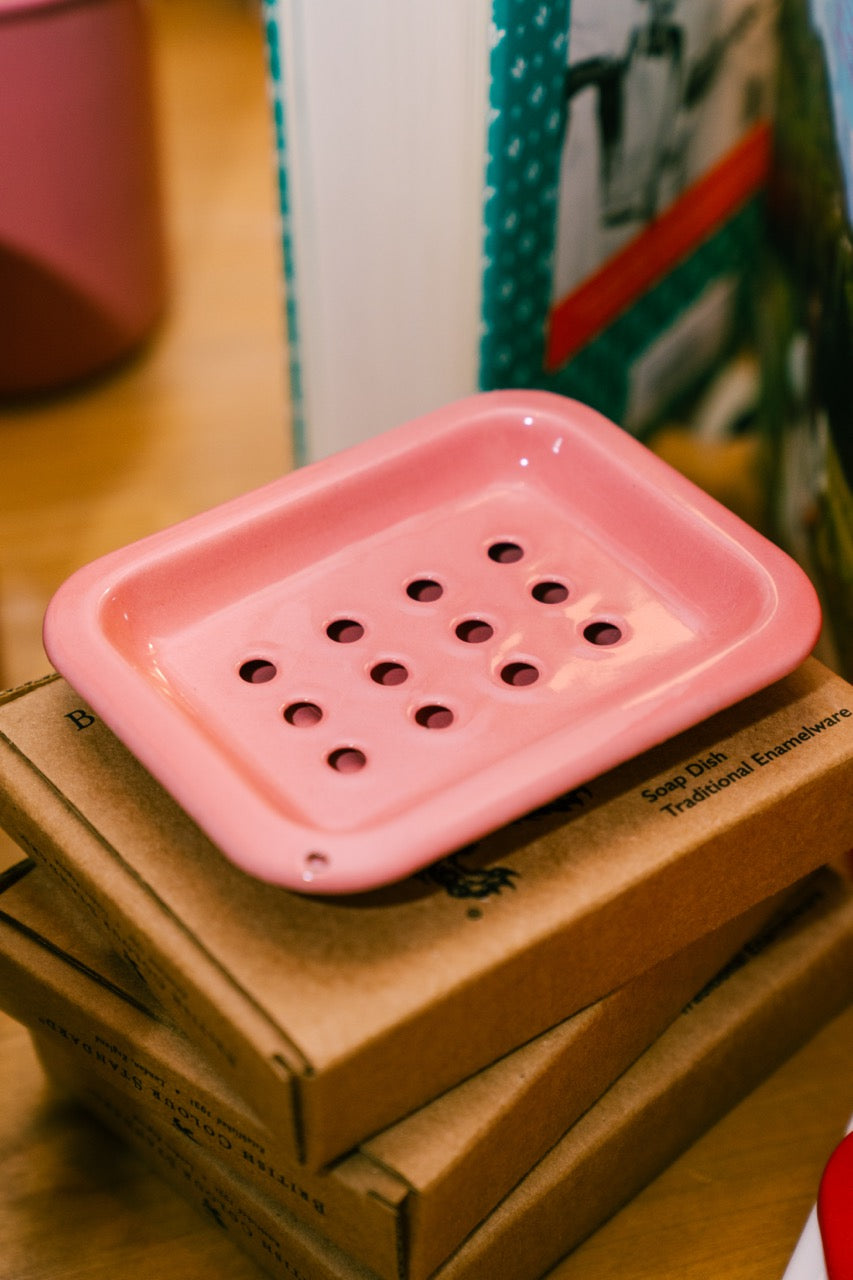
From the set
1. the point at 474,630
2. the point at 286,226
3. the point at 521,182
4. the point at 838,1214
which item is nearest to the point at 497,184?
the point at 521,182

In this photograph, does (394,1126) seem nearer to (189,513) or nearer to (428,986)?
(428,986)

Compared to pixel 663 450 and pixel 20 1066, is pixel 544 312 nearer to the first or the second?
pixel 663 450

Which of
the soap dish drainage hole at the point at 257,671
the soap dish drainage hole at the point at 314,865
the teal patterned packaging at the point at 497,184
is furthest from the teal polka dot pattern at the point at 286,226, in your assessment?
the soap dish drainage hole at the point at 314,865

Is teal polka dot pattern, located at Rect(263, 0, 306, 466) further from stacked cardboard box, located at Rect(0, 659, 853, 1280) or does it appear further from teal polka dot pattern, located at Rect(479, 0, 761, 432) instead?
stacked cardboard box, located at Rect(0, 659, 853, 1280)

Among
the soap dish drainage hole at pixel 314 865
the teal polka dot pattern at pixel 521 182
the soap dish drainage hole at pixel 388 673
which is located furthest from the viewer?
the teal polka dot pattern at pixel 521 182

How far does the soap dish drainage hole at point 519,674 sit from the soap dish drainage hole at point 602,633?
0.03 m

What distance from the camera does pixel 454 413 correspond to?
1.96 feet

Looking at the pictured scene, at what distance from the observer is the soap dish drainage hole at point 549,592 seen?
0.55 metres

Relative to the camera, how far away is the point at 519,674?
531 mm

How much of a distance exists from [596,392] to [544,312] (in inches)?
4.5

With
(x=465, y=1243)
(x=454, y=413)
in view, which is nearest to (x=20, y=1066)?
(x=465, y=1243)

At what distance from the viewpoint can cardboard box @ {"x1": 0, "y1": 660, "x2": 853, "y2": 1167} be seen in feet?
1.40

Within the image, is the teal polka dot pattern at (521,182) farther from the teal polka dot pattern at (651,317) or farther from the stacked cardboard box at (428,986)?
the stacked cardboard box at (428,986)

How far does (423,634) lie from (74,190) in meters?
0.57
